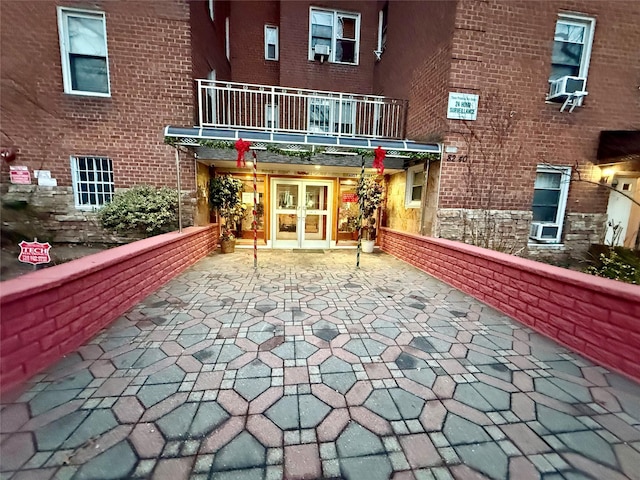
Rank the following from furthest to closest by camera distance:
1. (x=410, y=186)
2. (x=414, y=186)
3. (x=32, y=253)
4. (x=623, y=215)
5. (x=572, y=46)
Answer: (x=410, y=186)
(x=414, y=186)
(x=623, y=215)
(x=572, y=46)
(x=32, y=253)

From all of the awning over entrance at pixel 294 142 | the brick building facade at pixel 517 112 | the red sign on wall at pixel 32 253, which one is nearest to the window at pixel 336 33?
the brick building facade at pixel 517 112

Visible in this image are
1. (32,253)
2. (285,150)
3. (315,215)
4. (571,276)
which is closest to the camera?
(571,276)

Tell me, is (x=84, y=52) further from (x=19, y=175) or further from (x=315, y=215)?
(x=315, y=215)

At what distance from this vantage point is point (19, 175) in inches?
230

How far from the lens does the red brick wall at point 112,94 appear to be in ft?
18.2

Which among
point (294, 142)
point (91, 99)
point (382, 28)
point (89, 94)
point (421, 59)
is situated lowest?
point (294, 142)

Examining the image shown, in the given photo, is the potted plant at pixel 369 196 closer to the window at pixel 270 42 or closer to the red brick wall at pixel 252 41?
the red brick wall at pixel 252 41

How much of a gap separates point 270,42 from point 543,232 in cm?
1131

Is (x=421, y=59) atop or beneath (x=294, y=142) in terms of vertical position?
atop

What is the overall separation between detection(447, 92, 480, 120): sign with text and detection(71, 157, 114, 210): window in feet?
25.3

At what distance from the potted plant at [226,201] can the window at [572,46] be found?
8.08 m

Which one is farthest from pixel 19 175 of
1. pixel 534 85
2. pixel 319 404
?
pixel 534 85

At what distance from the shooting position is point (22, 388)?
199cm

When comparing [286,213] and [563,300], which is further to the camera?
[286,213]
